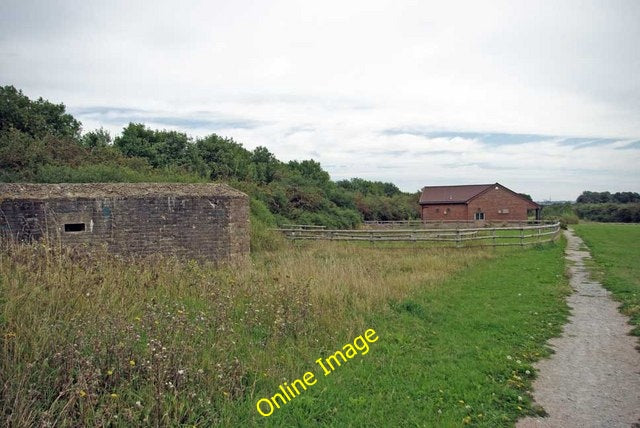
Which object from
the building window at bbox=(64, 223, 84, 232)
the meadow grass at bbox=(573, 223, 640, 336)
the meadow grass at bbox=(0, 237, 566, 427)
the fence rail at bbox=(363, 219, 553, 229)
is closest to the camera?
the meadow grass at bbox=(0, 237, 566, 427)

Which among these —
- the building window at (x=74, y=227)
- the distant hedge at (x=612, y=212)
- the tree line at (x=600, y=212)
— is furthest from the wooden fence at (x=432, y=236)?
the distant hedge at (x=612, y=212)

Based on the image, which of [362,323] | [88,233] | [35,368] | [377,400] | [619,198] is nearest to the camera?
[35,368]

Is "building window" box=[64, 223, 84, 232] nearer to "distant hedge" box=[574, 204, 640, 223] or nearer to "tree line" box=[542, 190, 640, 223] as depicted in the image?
"tree line" box=[542, 190, 640, 223]

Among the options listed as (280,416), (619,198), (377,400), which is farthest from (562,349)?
(619,198)

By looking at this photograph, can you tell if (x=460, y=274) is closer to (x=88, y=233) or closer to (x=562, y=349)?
(x=562, y=349)

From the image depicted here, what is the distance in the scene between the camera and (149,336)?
4574 mm

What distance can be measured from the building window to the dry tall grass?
135 inches

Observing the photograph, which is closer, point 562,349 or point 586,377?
point 586,377

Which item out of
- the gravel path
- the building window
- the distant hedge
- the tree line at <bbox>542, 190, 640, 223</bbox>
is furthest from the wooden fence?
the distant hedge

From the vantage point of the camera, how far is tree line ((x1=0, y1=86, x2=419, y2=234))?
16469 mm

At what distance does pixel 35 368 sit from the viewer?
12.0ft

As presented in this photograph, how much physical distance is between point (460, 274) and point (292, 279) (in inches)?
238

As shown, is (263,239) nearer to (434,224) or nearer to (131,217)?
(131,217)

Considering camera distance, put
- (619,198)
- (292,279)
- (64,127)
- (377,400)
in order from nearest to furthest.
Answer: (377,400)
(292,279)
(64,127)
(619,198)
